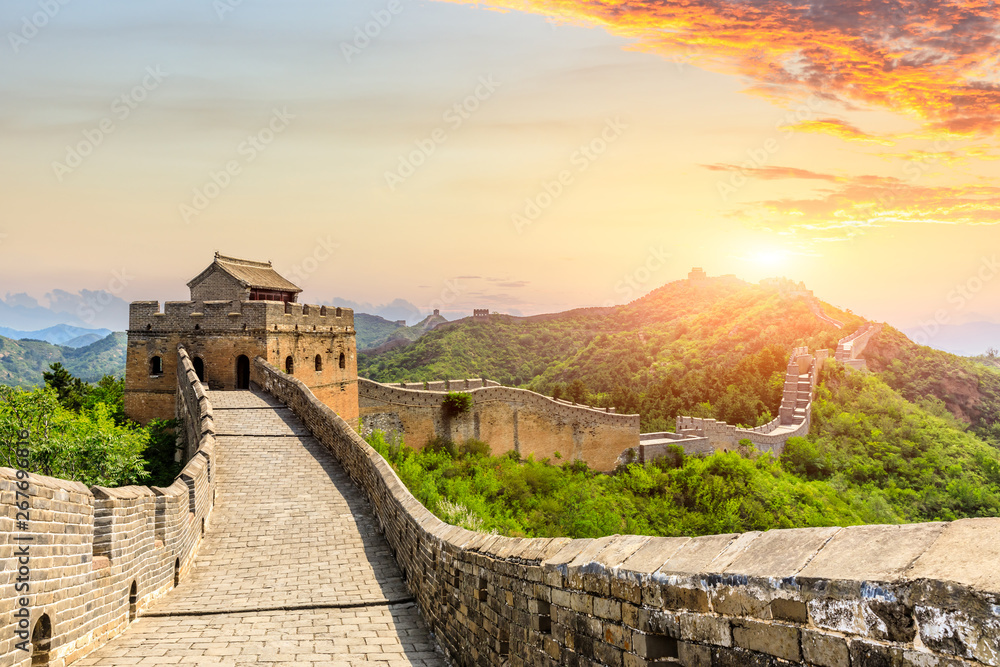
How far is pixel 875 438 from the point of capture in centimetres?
3738

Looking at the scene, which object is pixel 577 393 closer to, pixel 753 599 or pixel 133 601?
pixel 133 601

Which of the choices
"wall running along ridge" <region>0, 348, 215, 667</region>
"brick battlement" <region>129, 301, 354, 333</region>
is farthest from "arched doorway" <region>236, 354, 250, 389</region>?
"wall running along ridge" <region>0, 348, 215, 667</region>

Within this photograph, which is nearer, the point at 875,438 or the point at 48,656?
the point at 48,656

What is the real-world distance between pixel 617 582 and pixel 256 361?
16632mm

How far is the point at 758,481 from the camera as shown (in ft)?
101

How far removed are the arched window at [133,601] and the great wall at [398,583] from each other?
0.13 feet

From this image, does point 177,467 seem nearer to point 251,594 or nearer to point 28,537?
point 251,594

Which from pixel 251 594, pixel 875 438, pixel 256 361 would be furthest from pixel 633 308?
pixel 251 594

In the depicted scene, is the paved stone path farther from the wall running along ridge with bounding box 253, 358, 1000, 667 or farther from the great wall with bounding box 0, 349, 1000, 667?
the wall running along ridge with bounding box 253, 358, 1000, 667

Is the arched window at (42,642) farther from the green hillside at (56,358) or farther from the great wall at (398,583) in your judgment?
Answer: the green hillside at (56,358)

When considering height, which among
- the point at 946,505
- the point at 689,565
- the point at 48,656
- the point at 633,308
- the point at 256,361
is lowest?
the point at 946,505

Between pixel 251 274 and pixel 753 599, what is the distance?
21177 mm

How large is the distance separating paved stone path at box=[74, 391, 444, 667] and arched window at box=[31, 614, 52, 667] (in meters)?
0.53

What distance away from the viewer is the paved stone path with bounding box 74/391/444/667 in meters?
5.83
